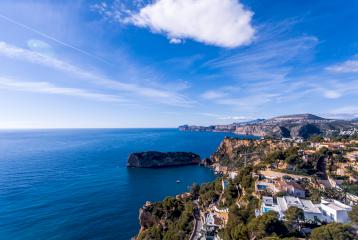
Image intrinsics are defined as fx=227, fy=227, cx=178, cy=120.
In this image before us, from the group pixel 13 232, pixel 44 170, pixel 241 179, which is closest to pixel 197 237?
pixel 241 179

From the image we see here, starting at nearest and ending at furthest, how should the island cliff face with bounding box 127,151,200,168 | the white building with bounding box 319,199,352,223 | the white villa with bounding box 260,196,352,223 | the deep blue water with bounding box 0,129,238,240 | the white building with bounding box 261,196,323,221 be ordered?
the white building with bounding box 319,199,352,223
the white villa with bounding box 260,196,352,223
the white building with bounding box 261,196,323,221
the deep blue water with bounding box 0,129,238,240
the island cliff face with bounding box 127,151,200,168

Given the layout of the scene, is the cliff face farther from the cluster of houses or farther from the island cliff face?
the cluster of houses

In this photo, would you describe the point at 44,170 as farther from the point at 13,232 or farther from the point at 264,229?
the point at 264,229

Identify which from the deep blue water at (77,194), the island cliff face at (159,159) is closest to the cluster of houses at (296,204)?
the deep blue water at (77,194)

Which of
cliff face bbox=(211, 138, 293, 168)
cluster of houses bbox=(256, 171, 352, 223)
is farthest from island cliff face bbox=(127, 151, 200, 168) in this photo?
cluster of houses bbox=(256, 171, 352, 223)

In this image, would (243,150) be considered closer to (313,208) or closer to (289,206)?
(313,208)

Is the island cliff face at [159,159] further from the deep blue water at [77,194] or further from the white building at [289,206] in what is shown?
the white building at [289,206]
